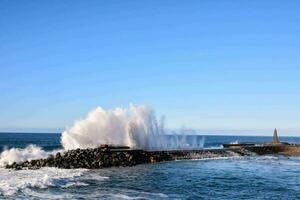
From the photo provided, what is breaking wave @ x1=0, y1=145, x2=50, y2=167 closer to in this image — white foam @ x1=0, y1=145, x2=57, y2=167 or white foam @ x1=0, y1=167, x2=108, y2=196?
white foam @ x1=0, y1=145, x2=57, y2=167

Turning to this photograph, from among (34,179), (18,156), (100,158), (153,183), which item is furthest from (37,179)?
(18,156)

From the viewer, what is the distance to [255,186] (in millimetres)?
30078

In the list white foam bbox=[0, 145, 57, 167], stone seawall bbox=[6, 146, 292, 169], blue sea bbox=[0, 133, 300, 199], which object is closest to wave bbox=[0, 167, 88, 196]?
blue sea bbox=[0, 133, 300, 199]

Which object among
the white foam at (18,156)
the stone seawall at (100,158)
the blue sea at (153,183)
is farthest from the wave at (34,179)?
the white foam at (18,156)

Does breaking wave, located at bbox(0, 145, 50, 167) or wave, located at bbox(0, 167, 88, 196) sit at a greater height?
breaking wave, located at bbox(0, 145, 50, 167)

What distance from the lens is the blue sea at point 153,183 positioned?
82.9ft

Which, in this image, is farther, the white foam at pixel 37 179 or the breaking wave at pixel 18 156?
the breaking wave at pixel 18 156

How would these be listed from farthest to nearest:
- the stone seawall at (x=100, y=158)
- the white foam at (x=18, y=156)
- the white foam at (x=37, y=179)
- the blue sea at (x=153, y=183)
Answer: the white foam at (x=18, y=156) < the stone seawall at (x=100, y=158) < the white foam at (x=37, y=179) < the blue sea at (x=153, y=183)

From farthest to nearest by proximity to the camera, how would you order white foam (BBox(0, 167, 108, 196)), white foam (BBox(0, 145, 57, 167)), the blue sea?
white foam (BBox(0, 145, 57, 167)) < white foam (BBox(0, 167, 108, 196)) < the blue sea

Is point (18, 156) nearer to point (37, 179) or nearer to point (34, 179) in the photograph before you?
point (34, 179)

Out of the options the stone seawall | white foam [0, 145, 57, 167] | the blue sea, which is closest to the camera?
the blue sea

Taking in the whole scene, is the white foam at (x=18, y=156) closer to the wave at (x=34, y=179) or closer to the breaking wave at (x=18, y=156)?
the breaking wave at (x=18, y=156)

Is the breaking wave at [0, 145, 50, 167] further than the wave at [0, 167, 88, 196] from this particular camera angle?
Yes

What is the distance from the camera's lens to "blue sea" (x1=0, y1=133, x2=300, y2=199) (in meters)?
25.3
